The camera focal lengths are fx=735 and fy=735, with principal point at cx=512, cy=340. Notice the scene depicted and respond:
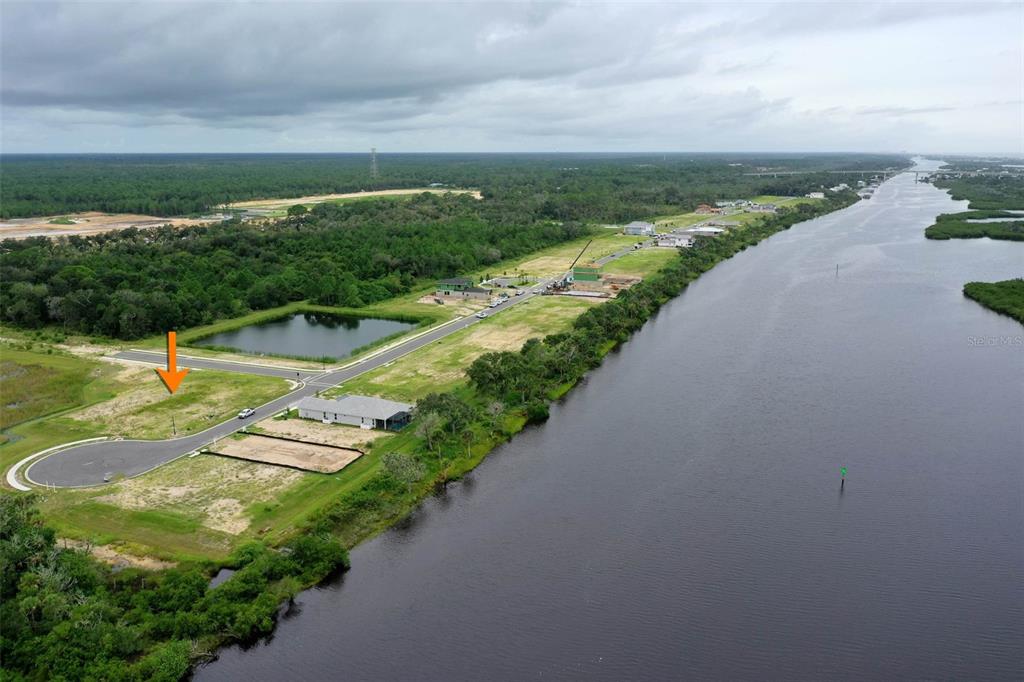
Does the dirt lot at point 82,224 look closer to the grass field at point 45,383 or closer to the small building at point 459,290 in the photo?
the small building at point 459,290

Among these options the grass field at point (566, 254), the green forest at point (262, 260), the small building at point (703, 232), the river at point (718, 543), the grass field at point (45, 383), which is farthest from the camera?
the small building at point (703, 232)

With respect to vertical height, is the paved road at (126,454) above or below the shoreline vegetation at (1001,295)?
below

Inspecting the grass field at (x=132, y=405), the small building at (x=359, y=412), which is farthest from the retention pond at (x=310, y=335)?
the small building at (x=359, y=412)

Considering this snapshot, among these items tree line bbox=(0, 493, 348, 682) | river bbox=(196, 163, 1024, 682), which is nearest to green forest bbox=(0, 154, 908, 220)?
river bbox=(196, 163, 1024, 682)

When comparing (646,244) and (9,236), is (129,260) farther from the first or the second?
(646,244)

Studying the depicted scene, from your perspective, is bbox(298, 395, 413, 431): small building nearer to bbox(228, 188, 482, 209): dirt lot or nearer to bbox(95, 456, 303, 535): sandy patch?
bbox(95, 456, 303, 535): sandy patch

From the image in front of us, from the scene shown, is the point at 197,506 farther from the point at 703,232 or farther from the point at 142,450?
the point at 703,232

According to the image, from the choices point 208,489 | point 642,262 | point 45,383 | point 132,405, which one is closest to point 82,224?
point 45,383

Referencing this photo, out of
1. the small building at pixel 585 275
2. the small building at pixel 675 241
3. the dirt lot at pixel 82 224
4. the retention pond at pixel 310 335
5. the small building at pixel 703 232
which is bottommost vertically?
the retention pond at pixel 310 335
